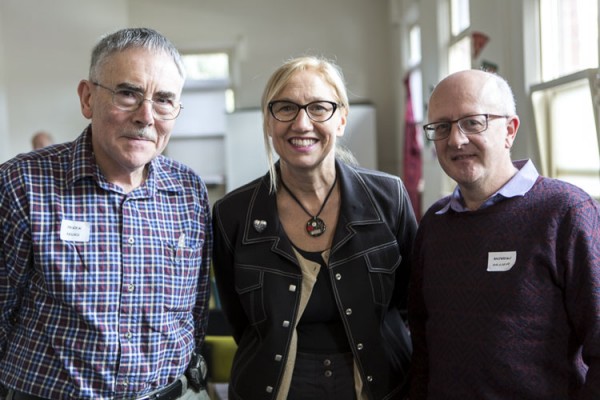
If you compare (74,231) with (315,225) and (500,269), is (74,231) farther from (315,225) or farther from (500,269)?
(500,269)

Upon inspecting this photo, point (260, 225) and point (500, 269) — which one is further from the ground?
point (260, 225)

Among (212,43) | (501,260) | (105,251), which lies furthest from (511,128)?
(212,43)

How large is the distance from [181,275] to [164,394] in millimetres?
316

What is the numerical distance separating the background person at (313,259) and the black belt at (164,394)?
0.24 m

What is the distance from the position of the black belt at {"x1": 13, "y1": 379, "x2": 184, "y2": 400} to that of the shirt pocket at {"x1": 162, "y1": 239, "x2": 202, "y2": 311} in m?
0.21

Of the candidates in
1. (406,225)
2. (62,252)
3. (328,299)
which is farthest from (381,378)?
(62,252)

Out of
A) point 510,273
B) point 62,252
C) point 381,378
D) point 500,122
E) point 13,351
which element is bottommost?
point 381,378

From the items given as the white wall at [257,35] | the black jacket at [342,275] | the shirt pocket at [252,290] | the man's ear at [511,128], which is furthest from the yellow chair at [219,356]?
the white wall at [257,35]

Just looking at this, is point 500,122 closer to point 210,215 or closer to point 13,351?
point 210,215

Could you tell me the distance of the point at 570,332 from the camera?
1.47m

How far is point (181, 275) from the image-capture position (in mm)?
1694

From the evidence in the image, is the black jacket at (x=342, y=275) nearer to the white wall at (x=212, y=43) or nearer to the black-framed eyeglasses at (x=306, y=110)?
the black-framed eyeglasses at (x=306, y=110)

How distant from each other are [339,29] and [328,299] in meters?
7.43

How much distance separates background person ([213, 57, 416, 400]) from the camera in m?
1.77
